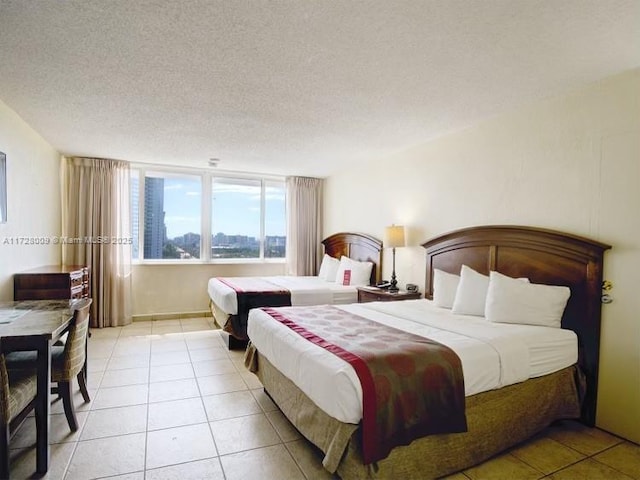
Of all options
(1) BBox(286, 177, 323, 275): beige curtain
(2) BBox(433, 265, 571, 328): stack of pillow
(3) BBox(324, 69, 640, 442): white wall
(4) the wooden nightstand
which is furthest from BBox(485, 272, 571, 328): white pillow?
(1) BBox(286, 177, 323, 275): beige curtain

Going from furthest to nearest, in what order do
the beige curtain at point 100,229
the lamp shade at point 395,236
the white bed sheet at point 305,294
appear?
the beige curtain at point 100,229
the lamp shade at point 395,236
the white bed sheet at point 305,294

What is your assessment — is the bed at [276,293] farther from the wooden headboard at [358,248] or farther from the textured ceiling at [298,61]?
the textured ceiling at [298,61]

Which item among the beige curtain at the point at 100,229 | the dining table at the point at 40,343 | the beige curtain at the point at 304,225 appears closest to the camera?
the dining table at the point at 40,343

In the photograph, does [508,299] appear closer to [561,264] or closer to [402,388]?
[561,264]

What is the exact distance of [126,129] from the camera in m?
3.90

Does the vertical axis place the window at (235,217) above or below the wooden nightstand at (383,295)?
above

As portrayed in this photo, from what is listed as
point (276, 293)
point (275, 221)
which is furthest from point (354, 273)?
point (275, 221)

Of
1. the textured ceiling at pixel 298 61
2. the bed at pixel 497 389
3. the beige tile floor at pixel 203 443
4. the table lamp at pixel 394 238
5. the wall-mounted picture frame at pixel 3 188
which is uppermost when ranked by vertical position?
the textured ceiling at pixel 298 61

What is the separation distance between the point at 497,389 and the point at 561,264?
1.21m

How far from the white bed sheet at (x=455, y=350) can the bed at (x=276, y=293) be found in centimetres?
125

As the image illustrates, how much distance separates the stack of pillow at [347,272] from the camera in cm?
507

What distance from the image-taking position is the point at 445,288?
3.51m

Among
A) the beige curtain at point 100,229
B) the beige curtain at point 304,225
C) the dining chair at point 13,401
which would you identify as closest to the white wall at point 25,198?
the beige curtain at point 100,229

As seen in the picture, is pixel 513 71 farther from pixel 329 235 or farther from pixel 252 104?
pixel 329 235
